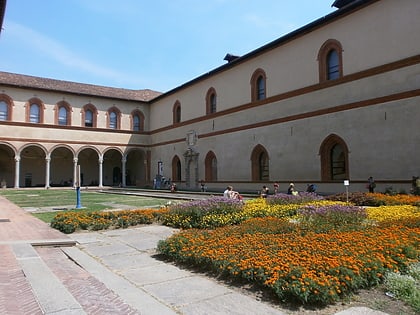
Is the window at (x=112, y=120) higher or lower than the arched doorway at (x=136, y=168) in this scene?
higher

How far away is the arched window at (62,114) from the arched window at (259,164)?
23.5 m

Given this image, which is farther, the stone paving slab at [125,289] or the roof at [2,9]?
the roof at [2,9]

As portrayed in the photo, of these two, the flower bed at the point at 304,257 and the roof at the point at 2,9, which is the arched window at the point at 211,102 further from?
the roof at the point at 2,9

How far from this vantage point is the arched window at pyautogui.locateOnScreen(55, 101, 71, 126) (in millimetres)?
40500

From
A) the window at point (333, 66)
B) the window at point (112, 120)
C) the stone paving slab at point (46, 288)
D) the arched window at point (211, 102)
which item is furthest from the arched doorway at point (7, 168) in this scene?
the stone paving slab at point (46, 288)

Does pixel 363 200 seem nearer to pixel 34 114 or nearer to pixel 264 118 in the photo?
pixel 264 118

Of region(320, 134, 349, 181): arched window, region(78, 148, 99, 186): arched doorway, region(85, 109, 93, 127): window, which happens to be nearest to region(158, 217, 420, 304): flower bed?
region(320, 134, 349, 181): arched window

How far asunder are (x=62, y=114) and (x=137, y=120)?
9166 mm

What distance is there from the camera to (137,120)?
153 ft

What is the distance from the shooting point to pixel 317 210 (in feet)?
33.9

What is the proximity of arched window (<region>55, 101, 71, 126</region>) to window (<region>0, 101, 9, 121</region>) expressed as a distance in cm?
477

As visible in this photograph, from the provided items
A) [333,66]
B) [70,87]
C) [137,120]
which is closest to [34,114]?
[70,87]

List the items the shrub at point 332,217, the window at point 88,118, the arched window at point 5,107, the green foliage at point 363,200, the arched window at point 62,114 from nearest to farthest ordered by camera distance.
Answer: the shrub at point 332,217 → the green foliage at point 363,200 → the arched window at point 5,107 → the arched window at point 62,114 → the window at point 88,118

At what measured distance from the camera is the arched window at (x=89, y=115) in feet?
139
